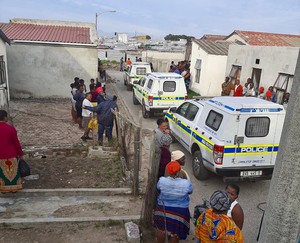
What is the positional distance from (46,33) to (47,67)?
2.73m

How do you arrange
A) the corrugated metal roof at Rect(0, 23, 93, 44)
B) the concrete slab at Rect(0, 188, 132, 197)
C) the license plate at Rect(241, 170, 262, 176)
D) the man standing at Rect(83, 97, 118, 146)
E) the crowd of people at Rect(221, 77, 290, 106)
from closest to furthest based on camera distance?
the concrete slab at Rect(0, 188, 132, 197)
the license plate at Rect(241, 170, 262, 176)
the man standing at Rect(83, 97, 118, 146)
the crowd of people at Rect(221, 77, 290, 106)
the corrugated metal roof at Rect(0, 23, 93, 44)

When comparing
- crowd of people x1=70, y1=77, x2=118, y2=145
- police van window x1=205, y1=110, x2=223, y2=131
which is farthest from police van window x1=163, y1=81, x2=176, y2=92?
police van window x1=205, y1=110, x2=223, y2=131

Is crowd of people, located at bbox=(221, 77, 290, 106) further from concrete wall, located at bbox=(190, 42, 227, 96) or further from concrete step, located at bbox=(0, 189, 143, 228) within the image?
concrete step, located at bbox=(0, 189, 143, 228)

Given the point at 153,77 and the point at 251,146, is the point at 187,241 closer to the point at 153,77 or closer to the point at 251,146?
the point at 251,146

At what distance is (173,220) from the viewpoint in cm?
417

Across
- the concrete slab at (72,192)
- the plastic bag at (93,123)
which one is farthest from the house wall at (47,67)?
the concrete slab at (72,192)

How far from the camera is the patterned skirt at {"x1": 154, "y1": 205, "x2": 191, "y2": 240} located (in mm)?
4133

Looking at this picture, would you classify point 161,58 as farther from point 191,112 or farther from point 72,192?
point 72,192

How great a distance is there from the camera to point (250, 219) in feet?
18.6

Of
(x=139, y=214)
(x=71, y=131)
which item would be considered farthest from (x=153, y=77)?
(x=139, y=214)

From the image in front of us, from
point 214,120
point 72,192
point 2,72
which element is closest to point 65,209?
point 72,192

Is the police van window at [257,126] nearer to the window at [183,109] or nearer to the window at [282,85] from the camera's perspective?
the window at [183,109]

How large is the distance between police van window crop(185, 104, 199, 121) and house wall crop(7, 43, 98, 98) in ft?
31.9

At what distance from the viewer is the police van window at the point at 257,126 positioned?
6.17m
